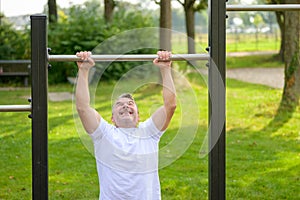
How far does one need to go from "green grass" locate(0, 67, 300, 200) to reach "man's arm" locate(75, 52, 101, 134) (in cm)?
23

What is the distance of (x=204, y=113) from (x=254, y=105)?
1.47 metres

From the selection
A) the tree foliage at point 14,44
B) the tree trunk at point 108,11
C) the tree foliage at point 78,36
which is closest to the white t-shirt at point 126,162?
the tree foliage at point 78,36

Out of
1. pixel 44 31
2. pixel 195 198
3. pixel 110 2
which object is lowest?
pixel 195 198

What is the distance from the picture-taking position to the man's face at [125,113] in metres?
3.21

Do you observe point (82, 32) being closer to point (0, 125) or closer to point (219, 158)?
point (0, 125)

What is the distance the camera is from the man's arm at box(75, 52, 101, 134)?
10.5ft

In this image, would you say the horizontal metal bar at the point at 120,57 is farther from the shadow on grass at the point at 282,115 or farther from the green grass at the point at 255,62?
the green grass at the point at 255,62

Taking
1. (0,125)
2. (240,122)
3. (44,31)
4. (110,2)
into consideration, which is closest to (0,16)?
(110,2)

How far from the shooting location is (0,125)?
9.20 meters

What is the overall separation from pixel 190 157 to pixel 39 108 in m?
3.75

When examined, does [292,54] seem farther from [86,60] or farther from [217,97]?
[86,60]

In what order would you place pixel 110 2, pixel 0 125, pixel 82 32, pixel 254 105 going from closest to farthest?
pixel 0 125
pixel 254 105
pixel 82 32
pixel 110 2

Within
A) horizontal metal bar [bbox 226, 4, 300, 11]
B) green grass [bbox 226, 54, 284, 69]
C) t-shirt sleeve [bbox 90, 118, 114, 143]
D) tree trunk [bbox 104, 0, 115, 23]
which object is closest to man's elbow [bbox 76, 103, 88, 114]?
t-shirt sleeve [bbox 90, 118, 114, 143]

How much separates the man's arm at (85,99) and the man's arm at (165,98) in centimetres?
31
